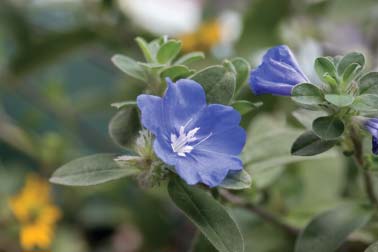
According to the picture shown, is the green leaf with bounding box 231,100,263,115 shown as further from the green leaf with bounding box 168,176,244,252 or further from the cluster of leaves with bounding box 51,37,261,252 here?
the green leaf with bounding box 168,176,244,252

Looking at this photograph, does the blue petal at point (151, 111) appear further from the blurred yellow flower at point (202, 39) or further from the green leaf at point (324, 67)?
the blurred yellow flower at point (202, 39)

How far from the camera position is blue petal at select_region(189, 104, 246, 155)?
0.69 m

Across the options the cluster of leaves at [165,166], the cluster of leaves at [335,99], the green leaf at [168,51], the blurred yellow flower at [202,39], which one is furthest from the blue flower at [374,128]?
the blurred yellow flower at [202,39]

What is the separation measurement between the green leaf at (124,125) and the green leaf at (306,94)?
0.19 m

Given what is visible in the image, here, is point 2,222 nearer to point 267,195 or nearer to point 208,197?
point 267,195

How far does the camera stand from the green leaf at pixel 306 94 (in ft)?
2.19

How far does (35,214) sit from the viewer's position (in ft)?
4.19

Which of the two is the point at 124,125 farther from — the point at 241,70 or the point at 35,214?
the point at 35,214

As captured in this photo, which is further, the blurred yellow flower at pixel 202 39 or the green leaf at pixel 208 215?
the blurred yellow flower at pixel 202 39

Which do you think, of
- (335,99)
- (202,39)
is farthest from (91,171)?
(202,39)

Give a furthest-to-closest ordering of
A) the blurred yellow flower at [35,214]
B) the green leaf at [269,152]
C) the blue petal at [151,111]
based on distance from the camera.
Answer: the blurred yellow flower at [35,214], the green leaf at [269,152], the blue petal at [151,111]

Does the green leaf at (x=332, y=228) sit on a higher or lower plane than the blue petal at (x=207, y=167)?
lower

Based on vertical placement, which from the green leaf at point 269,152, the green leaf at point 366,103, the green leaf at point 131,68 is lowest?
the green leaf at point 269,152

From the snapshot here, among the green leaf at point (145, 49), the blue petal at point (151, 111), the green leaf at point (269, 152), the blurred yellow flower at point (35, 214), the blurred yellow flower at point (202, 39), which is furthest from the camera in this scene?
the blurred yellow flower at point (202, 39)
